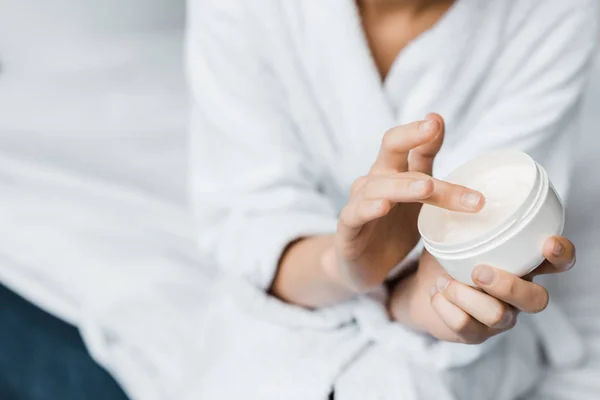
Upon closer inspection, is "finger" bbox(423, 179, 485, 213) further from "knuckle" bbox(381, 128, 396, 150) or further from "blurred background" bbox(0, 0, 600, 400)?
"blurred background" bbox(0, 0, 600, 400)

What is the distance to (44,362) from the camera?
36.1 inches

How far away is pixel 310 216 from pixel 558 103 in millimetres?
270

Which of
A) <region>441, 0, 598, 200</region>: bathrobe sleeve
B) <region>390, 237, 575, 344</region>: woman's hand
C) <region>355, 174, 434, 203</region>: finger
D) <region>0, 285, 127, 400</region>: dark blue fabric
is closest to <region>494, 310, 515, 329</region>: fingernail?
<region>390, 237, 575, 344</region>: woman's hand

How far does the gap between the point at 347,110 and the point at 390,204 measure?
0.94 feet

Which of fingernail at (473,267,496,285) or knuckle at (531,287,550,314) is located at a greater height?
fingernail at (473,267,496,285)

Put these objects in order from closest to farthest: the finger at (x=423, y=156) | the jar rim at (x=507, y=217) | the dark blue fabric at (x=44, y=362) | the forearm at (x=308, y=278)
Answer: the jar rim at (x=507, y=217), the finger at (x=423, y=156), the forearm at (x=308, y=278), the dark blue fabric at (x=44, y=362)

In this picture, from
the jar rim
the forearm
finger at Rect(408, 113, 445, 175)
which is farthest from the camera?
the forearm

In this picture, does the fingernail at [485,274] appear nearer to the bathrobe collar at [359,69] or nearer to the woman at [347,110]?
the woman at [347,110]

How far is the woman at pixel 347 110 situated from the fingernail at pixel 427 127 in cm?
12

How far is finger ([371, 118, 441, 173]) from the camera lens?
1.68ft

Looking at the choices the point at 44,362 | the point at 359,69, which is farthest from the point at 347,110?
the point at 44,362

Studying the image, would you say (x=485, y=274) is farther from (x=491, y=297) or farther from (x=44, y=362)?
(x=44, y=362)

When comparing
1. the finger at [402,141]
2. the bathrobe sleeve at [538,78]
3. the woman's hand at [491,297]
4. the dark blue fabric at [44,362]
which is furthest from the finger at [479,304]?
the dark blue fabric at [44,362]

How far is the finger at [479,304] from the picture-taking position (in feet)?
1.62
